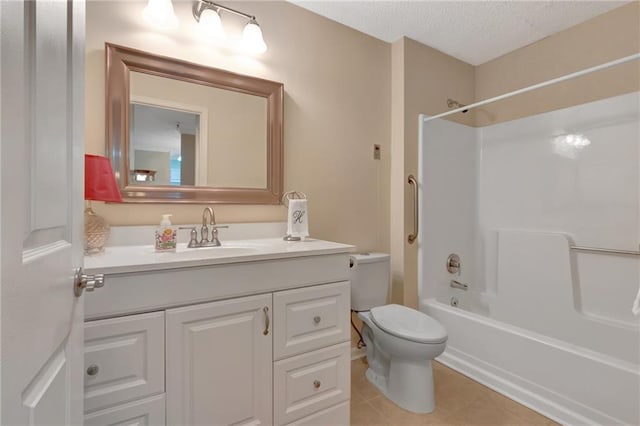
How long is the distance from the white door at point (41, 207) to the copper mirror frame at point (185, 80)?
801mm

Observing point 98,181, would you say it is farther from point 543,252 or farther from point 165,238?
point 543,252

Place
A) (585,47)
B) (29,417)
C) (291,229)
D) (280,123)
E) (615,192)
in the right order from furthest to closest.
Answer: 1. (585,47)
2. (615,192)
3. (280,123)
4. (291,229)
5. (29,417)

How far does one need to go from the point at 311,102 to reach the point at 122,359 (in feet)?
5.31

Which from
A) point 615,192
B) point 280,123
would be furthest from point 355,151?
point 615,192

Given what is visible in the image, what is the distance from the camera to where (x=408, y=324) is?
1.68m

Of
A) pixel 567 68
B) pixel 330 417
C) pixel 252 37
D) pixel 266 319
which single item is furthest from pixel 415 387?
pixel 567 68

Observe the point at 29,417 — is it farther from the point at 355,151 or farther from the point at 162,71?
the point at 355,151

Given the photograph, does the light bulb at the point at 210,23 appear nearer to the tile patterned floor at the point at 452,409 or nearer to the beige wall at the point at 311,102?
the beige wall at the point at 311,102

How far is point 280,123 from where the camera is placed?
176 centimetres

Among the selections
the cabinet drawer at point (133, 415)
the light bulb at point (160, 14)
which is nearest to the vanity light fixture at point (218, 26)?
the light bulb at point (160, 14)

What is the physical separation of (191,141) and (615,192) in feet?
8.43

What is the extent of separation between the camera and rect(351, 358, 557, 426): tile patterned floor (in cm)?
151

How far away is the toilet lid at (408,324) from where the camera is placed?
1.52 metres

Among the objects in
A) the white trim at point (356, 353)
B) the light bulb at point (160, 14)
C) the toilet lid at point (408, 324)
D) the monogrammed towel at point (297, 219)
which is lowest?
the white trim at point (356, 353)
